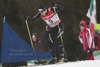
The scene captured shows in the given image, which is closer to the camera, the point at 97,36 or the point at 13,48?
the point at 13,48

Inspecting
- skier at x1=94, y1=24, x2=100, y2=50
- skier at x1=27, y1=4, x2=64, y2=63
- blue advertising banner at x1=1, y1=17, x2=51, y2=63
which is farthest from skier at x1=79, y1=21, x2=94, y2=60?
blue advertising banner at x1=1, y1=17, x2=51, y2=63

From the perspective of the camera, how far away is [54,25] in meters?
10.2

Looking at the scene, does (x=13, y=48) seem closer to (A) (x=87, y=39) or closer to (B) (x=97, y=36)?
(A) (x=87, y=39)

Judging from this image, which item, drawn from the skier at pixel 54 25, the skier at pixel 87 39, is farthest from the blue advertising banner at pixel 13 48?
the skier at pixel 87 39

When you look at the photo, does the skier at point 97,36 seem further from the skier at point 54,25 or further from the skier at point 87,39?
the skier at point 54,25

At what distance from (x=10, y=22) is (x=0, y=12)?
586 mm

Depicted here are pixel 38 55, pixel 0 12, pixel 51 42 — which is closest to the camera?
pixel 51 42

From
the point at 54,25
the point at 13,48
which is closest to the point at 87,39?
the point at 54,25

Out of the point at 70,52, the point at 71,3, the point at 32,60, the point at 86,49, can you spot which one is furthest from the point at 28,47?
the point at 71,3

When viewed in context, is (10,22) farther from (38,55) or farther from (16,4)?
(38,55)

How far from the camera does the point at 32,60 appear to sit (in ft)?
35.8

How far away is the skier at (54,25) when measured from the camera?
1018cm

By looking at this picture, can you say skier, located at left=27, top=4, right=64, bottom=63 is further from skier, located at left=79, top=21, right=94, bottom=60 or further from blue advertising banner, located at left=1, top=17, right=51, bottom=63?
skier, located at left=79, top=21, right=94, bottom=60

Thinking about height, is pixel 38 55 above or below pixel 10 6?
below
